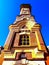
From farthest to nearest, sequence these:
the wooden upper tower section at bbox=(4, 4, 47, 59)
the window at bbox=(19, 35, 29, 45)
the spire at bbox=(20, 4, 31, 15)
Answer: the spire at bbox=(20, 4, 31, 15) < the window at bbox=(19, 35, 29, 45) < the wooden upper tower section at bbox=(4, 4, 47, 59)

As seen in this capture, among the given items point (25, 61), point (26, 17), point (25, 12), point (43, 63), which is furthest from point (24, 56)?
point (25, 12)

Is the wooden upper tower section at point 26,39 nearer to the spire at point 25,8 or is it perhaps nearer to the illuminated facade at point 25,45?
the illuminated facade at point 25,45

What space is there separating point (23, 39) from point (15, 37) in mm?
844

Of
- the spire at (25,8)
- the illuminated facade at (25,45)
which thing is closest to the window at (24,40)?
the illuminated facade at (25,45)

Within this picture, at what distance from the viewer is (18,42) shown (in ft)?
57.4

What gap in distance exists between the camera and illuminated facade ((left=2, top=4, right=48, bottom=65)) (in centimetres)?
1507

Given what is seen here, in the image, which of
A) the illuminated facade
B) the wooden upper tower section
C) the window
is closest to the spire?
the wooden upper tower section

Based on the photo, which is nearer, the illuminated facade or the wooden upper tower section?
the illuminated facade

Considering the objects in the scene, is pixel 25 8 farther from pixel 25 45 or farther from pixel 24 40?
pixel 25 45

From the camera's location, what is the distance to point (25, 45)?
17078 millimetres

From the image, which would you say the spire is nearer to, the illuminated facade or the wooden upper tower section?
the wooden upper tower section

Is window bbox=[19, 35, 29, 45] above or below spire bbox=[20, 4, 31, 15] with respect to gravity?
below

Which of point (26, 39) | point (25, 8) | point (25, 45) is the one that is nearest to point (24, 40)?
point (26, 39)

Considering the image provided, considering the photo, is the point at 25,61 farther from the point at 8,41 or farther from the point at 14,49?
the point at 8,41
